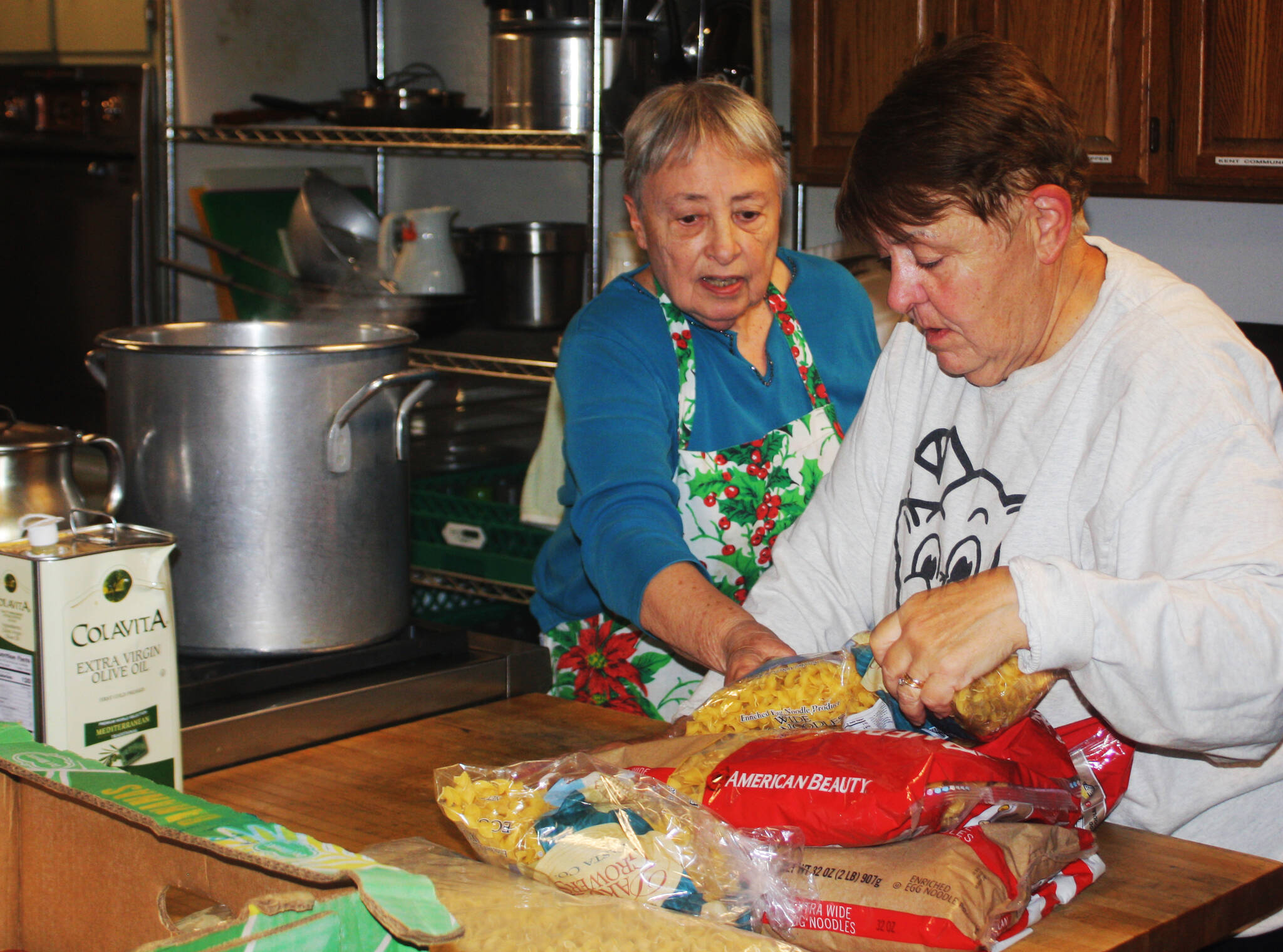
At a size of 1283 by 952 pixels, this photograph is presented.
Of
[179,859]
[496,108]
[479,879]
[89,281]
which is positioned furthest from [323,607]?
[89,281]

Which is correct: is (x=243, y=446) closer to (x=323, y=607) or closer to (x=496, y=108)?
(x=323, y=607)

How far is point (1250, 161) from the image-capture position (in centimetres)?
224

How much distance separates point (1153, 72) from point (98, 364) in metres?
1.84

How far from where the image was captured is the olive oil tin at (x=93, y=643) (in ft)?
3.02

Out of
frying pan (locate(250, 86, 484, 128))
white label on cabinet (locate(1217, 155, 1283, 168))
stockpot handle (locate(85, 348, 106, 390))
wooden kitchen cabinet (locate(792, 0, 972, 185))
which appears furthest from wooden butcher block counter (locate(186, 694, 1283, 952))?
Answer: frying pan (locate(250, 86, 484, 128))

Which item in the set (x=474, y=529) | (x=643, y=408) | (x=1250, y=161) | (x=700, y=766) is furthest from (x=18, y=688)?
(x=1250, y=161)

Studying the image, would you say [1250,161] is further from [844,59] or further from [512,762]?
[512,762]

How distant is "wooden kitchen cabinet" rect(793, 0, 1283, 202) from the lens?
2211 mm

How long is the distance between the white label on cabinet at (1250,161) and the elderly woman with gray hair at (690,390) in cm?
94

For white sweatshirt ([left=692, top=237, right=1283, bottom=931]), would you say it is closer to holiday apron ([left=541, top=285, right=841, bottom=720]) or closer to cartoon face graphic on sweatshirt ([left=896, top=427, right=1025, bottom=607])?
cartoon face graphic on sweatshirt ([left=896, top=427, right=1025, bottom=607])

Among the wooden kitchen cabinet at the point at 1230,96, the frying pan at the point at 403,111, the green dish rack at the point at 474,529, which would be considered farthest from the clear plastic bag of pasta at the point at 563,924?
the frying pan at the point at 403,111

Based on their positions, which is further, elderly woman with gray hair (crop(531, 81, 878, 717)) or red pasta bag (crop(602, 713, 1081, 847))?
elderly woman with gray hair (crop(531, 81, 878, 717))

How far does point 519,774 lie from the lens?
35.7 inches

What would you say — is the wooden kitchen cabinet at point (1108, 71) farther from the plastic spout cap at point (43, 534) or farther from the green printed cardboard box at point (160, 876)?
the green printed cardboard box at point (160, 876)
